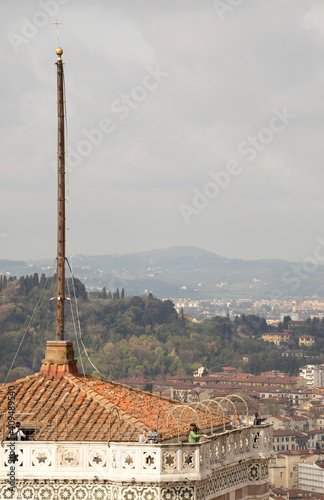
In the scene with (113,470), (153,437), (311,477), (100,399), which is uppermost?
(100,399)

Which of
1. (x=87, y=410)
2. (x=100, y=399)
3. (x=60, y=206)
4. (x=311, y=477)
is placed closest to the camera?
(x=87, y=410)

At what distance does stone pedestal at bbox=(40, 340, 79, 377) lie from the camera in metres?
13.1

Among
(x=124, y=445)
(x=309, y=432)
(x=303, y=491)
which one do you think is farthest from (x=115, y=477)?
(x=309, y=432)

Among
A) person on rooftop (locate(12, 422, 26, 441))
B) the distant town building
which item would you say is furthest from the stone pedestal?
the distant town building

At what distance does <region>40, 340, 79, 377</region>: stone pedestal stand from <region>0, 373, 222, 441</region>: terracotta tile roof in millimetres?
78

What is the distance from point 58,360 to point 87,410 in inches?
44.0

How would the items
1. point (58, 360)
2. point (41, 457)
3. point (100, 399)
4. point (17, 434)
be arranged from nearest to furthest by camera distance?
point (41, 457)
point (17, 434)
point (100, 399)
point (58, 360)

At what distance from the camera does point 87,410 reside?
40.2 feet

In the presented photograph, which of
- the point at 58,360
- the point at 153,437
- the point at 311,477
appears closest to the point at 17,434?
the point at 153,437

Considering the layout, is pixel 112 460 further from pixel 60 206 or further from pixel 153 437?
pixel 60 206

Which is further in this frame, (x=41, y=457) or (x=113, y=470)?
(x=41, y=457)

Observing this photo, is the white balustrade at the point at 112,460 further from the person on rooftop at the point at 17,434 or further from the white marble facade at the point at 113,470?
the person on rooftop at the point at 17,434

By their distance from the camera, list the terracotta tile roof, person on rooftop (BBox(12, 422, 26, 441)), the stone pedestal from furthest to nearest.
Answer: the stone pedestal, the terracotta tile roof, person on rooftop (BBox(12, 422, 26, 441))

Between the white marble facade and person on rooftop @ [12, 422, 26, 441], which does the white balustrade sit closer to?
the white marble facade
